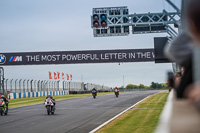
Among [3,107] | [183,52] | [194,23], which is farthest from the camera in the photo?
[3,107]

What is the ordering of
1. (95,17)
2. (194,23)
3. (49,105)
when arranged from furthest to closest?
1. (49,105)
2. (95,17)
3. (194,23)

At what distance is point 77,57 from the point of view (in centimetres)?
4181

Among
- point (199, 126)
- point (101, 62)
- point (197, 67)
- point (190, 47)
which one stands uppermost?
point (101, 62)

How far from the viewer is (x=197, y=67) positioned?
Answer: 1781mm

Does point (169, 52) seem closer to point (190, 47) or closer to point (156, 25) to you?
point (190, 47)

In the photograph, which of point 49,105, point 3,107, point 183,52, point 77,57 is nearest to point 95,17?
point 49,105

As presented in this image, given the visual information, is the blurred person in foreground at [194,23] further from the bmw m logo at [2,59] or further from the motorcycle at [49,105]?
the bmw m logo at [2,59]

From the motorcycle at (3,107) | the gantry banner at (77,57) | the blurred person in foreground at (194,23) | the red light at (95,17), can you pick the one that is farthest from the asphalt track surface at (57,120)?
the gantry banner at (77,57)

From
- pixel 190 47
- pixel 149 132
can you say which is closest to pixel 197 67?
pixel 190 47

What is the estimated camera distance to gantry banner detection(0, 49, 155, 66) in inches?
1612

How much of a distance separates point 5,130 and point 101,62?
28805mm

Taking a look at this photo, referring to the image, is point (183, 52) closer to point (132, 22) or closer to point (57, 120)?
point (57, 120)

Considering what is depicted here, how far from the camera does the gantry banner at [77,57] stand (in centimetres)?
4094

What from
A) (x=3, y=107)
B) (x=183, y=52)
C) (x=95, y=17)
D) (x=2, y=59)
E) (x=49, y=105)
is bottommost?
(x=3, y=107)
